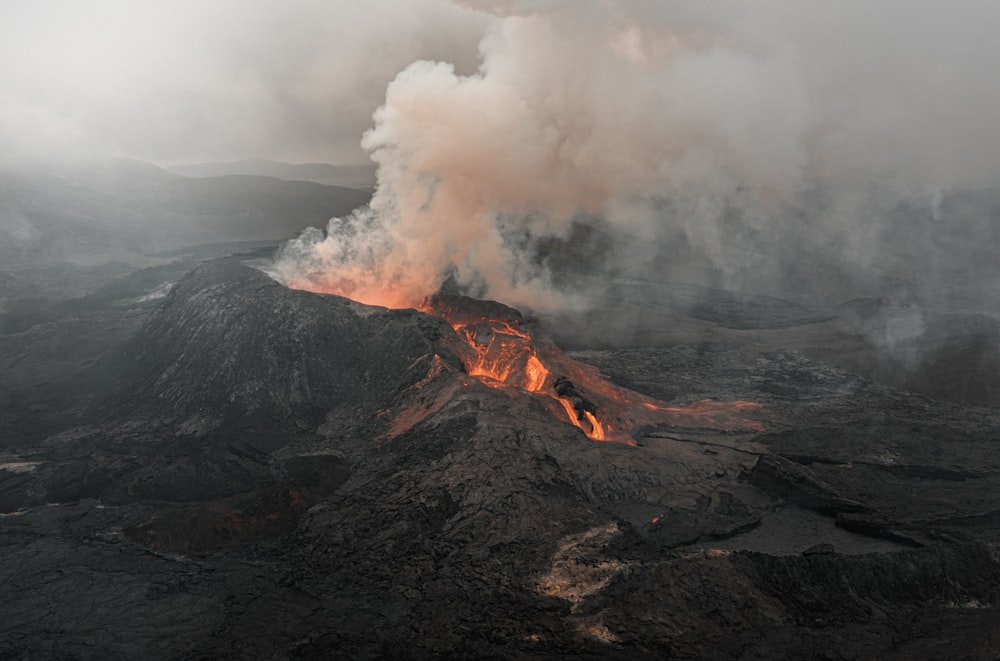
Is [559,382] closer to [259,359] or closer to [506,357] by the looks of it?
[506,357]

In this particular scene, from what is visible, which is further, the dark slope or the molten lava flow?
the molten lava flow

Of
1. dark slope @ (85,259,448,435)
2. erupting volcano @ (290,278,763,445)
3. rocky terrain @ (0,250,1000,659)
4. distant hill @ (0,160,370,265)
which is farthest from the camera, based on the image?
distant hill @ (0,160,370,265)

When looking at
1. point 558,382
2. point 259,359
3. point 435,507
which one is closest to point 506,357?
point 558,382

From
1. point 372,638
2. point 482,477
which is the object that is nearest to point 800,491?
point 482,477

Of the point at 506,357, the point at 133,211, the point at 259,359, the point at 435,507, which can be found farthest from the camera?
the point at 133,211

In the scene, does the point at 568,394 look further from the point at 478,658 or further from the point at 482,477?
the point at 478,658

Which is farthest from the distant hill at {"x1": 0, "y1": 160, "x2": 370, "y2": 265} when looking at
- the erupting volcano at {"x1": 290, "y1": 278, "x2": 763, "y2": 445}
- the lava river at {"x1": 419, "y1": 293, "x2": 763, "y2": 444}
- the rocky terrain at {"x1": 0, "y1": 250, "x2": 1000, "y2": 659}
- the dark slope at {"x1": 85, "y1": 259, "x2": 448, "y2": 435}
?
the lava river at {"x1": 419, "y1": 293, "x2": 763, "y2": 444}

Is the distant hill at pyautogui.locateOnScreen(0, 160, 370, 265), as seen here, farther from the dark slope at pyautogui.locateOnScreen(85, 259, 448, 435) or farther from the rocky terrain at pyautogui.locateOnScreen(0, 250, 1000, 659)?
the dark slope at pyautogui.locateOnScreen(85, 259, 448, 435)

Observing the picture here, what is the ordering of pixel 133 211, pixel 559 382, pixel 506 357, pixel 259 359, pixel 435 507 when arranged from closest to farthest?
pixel 435 507, pixel 259 359, pixel 559 382, pixel 506 357, pixel 133 211

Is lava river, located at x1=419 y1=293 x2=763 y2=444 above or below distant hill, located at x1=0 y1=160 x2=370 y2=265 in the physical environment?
below
